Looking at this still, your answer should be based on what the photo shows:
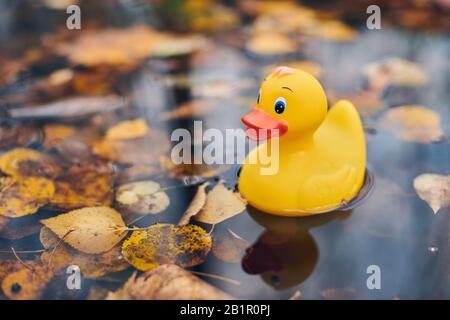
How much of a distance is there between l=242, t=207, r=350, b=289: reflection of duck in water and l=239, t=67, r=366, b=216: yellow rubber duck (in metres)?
0.03

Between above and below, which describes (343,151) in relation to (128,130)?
above

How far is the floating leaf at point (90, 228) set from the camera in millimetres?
1578

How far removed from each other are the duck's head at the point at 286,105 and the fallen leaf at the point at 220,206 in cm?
26

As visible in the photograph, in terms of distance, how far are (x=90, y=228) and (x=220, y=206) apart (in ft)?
1.21

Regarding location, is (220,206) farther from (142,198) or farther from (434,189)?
(434,189)

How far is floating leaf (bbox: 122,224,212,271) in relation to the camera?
1526mm

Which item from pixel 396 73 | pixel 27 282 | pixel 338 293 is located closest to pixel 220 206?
pixel 338 293

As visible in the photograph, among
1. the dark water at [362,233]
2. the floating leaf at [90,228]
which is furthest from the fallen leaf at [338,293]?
the floating leaf at [90,228]

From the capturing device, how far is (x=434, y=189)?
1.73 metres

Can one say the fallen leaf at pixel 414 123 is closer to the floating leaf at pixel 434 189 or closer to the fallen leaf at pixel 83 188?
the floating leaf at pixel 434 189

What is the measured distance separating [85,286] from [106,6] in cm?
190

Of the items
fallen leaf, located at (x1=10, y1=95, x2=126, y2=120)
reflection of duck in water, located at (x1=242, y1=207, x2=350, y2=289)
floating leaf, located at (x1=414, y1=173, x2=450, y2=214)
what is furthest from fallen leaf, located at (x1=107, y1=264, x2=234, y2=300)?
fallen leaf, located at (x1=10, y1=95, x2=126, y2=120)
